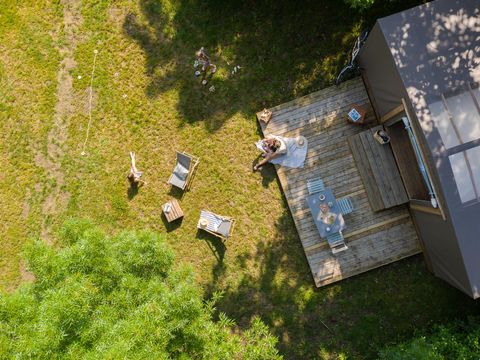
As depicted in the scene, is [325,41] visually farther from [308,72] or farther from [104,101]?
[104,101]

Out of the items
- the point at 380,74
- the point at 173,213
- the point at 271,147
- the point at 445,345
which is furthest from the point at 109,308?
the point at 380,74

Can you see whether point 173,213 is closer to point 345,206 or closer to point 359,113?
point 345,206

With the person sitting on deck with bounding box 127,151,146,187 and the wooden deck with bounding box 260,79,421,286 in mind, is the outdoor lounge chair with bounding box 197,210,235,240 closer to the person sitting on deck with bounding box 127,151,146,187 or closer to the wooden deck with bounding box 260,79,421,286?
the wooden deck with bounding box 260,79,421,286

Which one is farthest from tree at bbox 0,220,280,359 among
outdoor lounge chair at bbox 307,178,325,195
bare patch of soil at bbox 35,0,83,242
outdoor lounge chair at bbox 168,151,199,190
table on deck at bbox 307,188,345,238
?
outdoor lounge chair at bbox 307,178,325,195

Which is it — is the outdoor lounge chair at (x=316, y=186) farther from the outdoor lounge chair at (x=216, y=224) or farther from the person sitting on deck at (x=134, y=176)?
the person sitting on deck at (x=134, y=176)

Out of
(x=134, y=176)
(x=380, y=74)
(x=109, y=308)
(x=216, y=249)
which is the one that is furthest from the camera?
(x=134, y=176)
